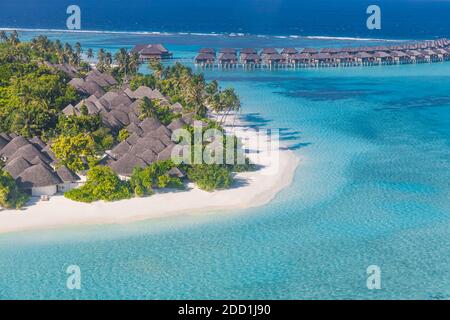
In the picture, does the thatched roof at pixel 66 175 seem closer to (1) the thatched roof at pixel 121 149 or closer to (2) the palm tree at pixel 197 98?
(1) the thatched roof at pixel 121 149

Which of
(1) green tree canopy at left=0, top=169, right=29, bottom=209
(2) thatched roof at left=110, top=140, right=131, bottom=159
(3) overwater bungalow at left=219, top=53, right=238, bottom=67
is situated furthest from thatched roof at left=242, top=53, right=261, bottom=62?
(1) green tree canopy at left=0, top=169, right=29, bottom=209

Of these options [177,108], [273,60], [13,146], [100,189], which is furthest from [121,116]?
[273,60]

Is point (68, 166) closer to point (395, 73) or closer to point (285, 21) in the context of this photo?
point (395, 73)

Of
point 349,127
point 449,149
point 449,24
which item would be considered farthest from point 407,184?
point 449,24

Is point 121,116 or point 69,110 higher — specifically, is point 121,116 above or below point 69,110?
below

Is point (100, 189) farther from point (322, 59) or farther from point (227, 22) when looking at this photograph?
point (227, 22)

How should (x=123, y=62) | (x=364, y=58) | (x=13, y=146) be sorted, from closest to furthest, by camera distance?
(x=13, y=146), (x=123, y=62), (x=364, y=58)

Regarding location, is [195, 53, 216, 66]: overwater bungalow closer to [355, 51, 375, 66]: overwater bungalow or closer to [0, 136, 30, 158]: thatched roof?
[355, 51, 375, 66]: overwater bungalow
